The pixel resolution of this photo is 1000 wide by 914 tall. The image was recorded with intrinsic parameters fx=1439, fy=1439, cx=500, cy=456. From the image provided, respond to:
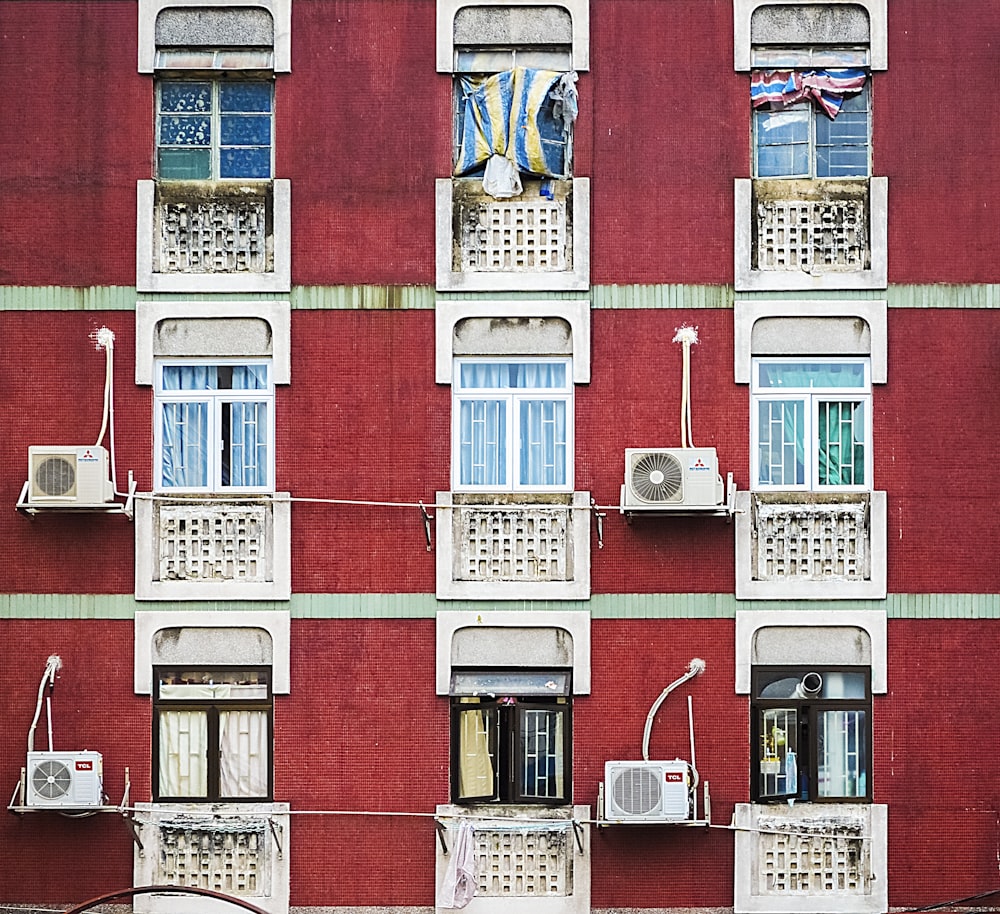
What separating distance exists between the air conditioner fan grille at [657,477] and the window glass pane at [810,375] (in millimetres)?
1232

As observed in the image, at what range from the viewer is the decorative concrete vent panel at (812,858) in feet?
40.6

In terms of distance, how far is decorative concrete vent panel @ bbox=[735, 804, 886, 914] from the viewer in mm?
12375

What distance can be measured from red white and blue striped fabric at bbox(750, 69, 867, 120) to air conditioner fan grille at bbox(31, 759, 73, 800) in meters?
8.38

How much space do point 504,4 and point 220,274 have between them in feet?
11.5

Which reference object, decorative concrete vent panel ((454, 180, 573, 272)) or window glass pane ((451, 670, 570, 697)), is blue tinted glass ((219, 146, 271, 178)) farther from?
window glass pane ((451, 670, 570, 697))

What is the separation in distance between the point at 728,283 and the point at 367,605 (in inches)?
168

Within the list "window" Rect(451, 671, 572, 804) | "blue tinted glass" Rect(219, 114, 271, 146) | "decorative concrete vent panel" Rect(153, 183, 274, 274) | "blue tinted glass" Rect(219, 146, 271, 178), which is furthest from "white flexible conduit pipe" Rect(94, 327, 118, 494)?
"window" Rect(451, 671, 572, 804)

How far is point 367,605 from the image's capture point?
12648 millimetres

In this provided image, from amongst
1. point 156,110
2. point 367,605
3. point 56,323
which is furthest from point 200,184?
point 367,605

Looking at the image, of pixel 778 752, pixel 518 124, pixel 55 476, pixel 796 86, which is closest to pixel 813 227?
pixel 796 86

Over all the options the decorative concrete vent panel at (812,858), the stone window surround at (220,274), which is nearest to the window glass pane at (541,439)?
the stone window surround at (220,274)

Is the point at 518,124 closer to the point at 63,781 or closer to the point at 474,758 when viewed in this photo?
the point at 474,758

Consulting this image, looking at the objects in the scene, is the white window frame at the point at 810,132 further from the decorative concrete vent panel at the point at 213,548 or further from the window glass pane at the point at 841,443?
the decorative concrete vent panel at the point at 213,548

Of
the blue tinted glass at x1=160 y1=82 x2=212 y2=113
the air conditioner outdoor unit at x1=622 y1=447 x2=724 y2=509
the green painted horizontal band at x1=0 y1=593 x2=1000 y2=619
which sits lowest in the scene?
the green painted horizontal band at x1=0 y1=593 x2=1000 y2=619
